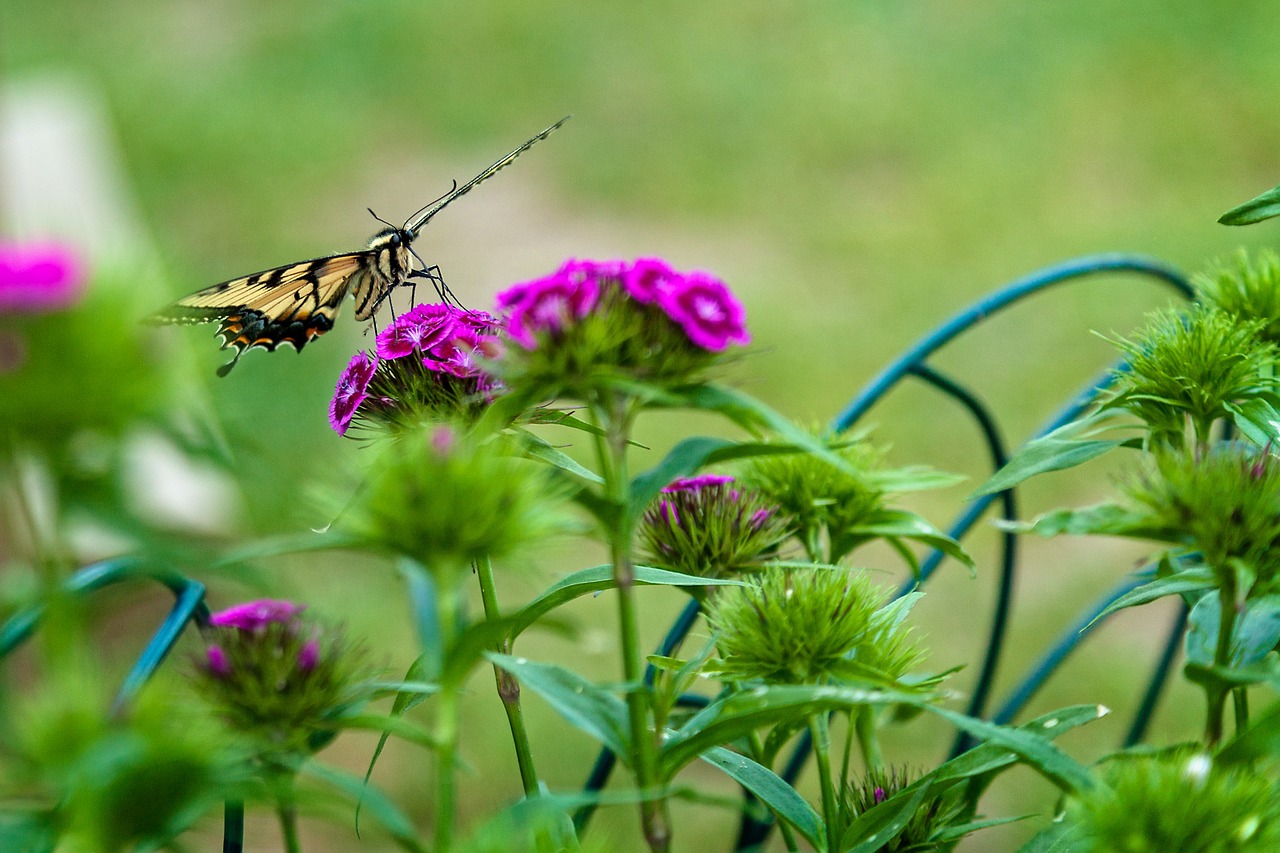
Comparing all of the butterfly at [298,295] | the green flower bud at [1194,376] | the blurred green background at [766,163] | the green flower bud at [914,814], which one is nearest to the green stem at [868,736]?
the green flower bud at [914,814]

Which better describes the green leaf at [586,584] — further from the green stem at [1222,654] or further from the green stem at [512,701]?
the green stem at [1222,654]

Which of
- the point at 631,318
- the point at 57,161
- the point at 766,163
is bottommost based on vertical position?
the point at 631,318

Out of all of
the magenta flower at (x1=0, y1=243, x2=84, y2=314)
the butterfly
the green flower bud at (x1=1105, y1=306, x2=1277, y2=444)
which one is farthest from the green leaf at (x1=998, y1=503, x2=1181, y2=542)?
the butterfly

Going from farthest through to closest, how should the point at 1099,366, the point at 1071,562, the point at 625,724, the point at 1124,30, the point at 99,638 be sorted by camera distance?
1. the point at 1124,30
2. the point at 1099,366
3. the point at 1071,562
4. the point at 99,638
5. the point at 625,724

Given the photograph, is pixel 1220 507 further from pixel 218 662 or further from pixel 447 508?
pixel 218 662

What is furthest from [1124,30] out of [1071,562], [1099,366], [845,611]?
[845,611]

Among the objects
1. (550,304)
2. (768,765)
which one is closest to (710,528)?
(768,765)

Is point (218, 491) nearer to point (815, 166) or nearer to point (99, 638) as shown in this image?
point (99, 638)
